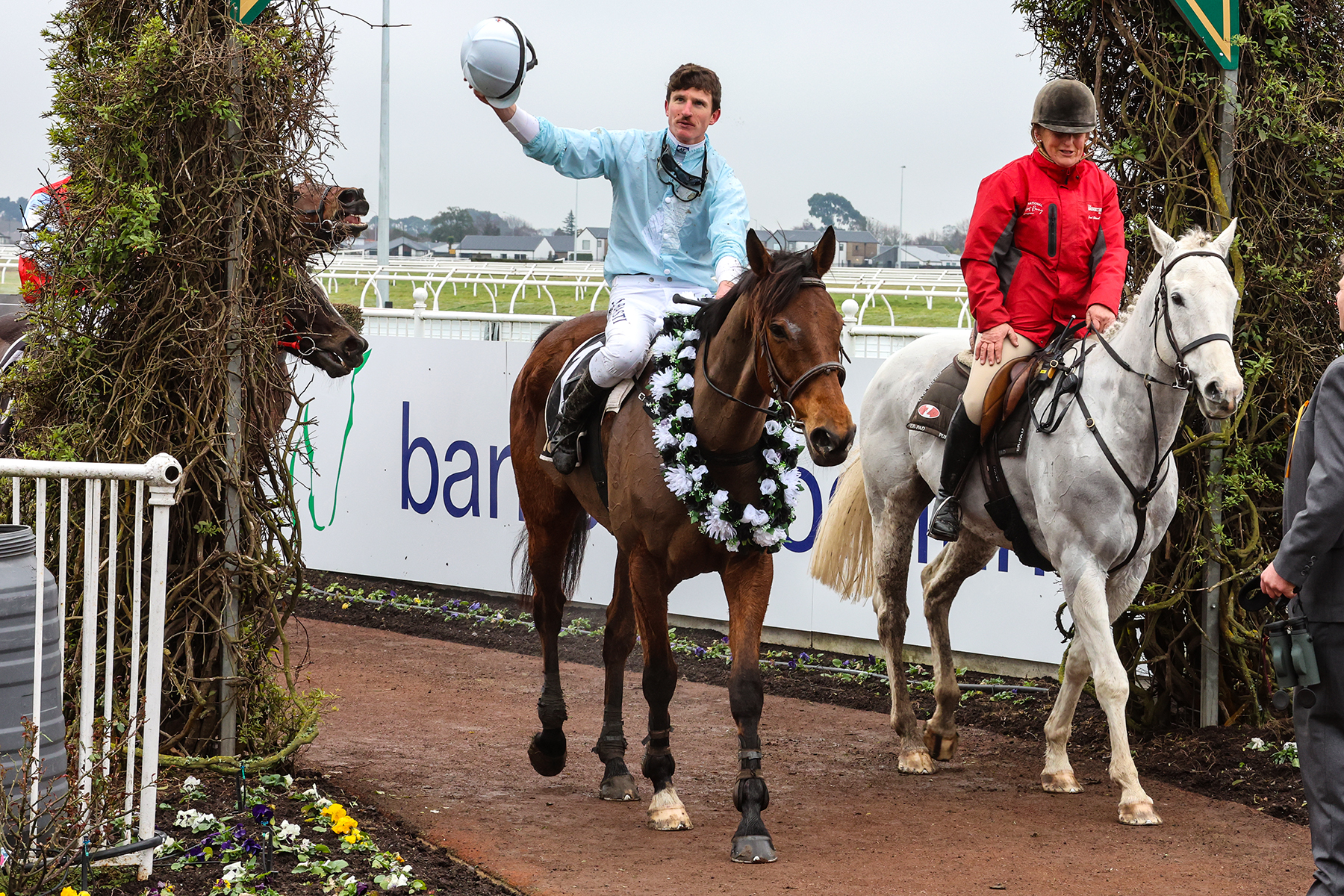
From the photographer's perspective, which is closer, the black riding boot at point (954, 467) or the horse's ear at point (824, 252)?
the horse's ear at point (824, 252)

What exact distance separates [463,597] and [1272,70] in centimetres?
622

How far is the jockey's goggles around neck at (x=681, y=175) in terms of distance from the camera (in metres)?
5.36

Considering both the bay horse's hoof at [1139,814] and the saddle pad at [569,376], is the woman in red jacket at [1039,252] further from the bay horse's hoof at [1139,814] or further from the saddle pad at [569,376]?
the saddle pad at [569,376]

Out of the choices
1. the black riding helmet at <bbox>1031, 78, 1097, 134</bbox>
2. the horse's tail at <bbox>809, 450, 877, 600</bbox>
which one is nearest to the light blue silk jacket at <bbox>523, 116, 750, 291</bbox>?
the black riding helmet at <bbox>1031, 78, 1097, 134</bbox>

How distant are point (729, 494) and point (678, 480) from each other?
19 centimetres

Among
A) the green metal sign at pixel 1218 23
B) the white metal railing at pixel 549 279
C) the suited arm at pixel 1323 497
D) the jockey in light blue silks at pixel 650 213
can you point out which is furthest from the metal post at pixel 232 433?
the white metal railing at pixel 549 279

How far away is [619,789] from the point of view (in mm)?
5348

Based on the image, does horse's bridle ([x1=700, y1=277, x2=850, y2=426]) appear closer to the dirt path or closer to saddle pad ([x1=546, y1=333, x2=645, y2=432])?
saddle pad ([x1=546, y1=333, x2=645, y2=432])

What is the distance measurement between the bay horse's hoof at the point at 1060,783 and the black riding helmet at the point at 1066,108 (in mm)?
2625

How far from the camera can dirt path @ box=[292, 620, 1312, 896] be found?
4410 mm

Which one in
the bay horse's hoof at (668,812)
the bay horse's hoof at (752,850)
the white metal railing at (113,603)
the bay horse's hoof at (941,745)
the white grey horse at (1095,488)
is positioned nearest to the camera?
the white metal railing at (113,603)

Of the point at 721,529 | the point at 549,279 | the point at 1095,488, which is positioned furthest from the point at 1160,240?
the point at 549,279

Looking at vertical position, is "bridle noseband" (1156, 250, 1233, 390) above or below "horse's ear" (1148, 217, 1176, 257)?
below

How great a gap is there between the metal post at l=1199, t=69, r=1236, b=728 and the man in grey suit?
224cm
